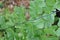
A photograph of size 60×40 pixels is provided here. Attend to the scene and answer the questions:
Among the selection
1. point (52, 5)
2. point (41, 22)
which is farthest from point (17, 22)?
point (52, 5)

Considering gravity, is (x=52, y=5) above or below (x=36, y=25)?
above

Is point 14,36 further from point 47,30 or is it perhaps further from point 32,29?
point 47,30

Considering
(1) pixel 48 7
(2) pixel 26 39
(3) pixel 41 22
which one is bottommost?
(2) pixel 26 39

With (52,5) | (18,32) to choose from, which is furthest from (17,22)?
(52,5)

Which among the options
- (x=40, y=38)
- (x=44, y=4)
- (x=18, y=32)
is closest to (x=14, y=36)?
(x=18, y=32)

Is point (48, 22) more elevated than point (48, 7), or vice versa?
point (48, 7)

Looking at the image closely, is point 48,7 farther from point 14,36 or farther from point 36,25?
point 14,36

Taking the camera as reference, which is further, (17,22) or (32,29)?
(17,22)
